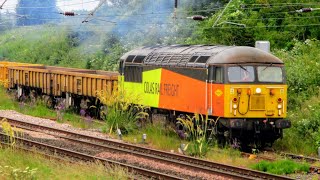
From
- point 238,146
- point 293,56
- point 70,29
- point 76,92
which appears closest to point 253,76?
point 238,146

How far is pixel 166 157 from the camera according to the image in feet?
57.4

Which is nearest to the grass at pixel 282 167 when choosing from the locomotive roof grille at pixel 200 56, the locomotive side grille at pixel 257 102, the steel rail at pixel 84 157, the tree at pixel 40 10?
the steel rail at pixel 84 157

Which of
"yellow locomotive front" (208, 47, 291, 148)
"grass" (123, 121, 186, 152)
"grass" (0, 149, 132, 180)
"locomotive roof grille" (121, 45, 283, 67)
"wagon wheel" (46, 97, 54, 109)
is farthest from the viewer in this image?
"wagon wheel" (46, 97, 54, 109)

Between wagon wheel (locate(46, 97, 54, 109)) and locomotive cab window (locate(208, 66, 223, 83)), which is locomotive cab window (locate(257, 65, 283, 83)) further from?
wagon wheel (locate(46, 97, 54, 109))

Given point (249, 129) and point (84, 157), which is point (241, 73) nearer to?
point (249, 129)

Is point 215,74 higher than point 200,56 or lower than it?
lower

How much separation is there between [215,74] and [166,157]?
9.66 feet

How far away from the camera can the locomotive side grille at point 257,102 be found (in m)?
18.9

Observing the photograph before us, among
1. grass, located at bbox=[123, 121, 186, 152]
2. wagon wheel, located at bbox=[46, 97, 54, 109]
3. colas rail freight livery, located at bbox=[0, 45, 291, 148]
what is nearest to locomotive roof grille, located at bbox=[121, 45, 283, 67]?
colas rail freight livery, located at bbox=[0, 45, 291, 148]

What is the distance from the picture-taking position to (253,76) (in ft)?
62.4

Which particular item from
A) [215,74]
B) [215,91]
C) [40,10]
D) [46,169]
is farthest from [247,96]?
[40,10]

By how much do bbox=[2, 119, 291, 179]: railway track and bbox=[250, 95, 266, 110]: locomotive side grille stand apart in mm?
2998

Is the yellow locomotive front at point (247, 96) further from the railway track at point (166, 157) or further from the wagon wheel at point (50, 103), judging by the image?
the wagon wheel at point (50, 103)

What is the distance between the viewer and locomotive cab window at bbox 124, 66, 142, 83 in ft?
76.6
